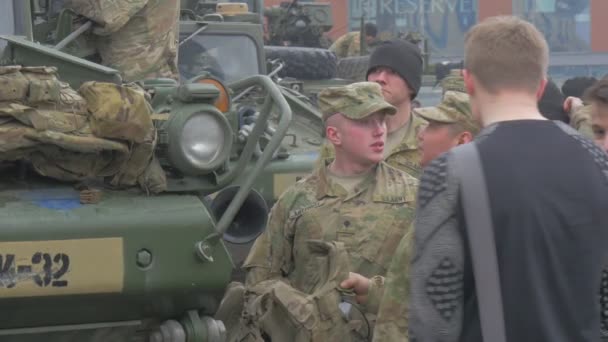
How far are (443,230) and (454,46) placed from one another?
29318 millimetres

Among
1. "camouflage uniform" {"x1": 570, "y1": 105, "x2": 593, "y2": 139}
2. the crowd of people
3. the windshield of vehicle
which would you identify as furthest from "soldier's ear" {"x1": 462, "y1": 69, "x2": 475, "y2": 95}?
the windshield of vehicle

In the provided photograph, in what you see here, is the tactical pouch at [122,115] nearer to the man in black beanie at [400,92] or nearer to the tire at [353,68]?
the man in black beanie at [400,92]

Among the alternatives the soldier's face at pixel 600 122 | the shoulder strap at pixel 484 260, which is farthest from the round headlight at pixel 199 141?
the shoulder strap at pixel 484 260

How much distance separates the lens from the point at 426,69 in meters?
15.8

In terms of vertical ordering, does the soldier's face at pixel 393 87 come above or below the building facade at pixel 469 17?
above

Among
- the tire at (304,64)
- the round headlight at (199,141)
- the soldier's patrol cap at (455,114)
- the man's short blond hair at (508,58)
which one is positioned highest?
the man's short blond hair at (508,58)

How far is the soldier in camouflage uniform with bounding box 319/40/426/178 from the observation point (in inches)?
208

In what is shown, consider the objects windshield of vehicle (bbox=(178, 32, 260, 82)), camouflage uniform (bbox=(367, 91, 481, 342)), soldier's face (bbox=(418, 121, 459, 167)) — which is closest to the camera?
camouflage uniform (bbox=(367, 91, 481, 342))

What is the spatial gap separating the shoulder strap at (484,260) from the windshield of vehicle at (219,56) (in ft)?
18.0

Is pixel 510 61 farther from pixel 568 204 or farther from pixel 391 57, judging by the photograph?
pixel 391 57

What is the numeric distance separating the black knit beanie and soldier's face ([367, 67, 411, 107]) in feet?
0.06

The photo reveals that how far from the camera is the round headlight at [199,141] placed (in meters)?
4.83

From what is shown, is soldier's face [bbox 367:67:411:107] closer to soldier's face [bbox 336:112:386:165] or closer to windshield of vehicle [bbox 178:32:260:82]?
soldier's face [bbox 336:112:386:165]

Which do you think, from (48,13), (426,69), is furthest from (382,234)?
(426,69)
